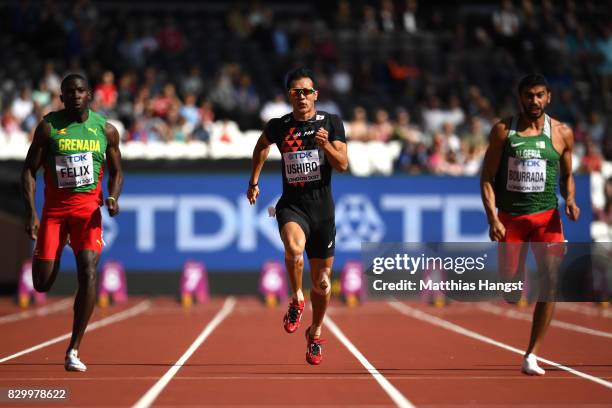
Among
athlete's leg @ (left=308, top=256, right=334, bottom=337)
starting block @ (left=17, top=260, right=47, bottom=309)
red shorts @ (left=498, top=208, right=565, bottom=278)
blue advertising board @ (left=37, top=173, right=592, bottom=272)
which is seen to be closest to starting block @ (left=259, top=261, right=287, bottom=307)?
blue advertising board @ (left=37, top=173, right=592, bottom=272)

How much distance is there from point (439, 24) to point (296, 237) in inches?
762

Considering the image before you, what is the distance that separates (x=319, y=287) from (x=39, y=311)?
333 inches

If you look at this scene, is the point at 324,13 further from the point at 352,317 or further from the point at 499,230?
the point at 499,230

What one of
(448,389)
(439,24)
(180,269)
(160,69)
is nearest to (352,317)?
(180,269)

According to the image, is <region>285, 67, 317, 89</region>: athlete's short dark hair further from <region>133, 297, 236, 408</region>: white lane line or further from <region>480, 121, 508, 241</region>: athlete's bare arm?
<region>133, 297, 236, 408</region>: white lane line

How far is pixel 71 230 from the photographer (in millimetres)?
8672

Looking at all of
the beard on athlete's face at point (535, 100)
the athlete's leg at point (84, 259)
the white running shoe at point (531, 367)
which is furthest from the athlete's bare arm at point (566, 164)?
the athlete's leg at point (84, 259)

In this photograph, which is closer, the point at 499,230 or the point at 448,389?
the point at 448,389

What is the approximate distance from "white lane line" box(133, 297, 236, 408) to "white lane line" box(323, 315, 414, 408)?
1.50 m

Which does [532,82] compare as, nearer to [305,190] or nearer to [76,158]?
[305,190]

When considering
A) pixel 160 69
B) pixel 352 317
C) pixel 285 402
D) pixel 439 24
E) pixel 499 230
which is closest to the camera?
pixel 285 402

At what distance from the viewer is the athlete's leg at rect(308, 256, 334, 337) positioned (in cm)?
880

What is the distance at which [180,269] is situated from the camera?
1861cm

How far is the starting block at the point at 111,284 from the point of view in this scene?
17.8 meters
